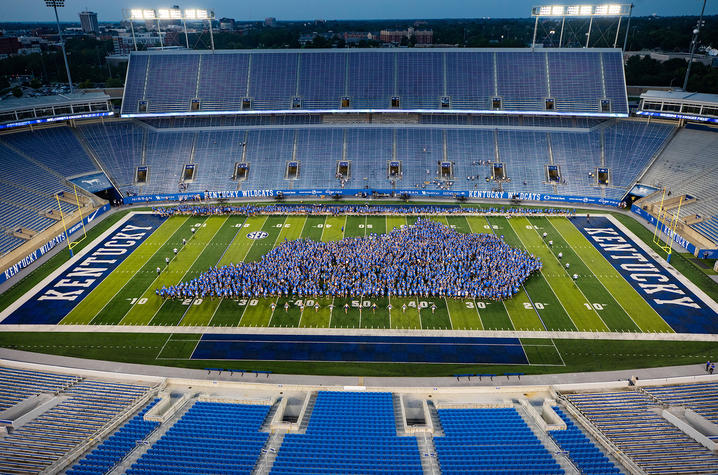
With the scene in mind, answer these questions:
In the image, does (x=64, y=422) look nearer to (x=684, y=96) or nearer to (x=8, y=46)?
(x=684, y=96)

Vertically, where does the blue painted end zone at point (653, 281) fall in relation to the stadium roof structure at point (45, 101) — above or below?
below

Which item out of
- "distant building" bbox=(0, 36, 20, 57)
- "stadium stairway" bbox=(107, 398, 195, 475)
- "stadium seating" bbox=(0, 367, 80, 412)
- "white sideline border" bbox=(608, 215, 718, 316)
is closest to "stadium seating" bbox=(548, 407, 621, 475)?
"stadium stairway" bbox=(107, 398, 195, 475)

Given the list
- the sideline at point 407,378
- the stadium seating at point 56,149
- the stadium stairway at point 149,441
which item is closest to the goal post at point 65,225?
the stadium seating at point 56,149

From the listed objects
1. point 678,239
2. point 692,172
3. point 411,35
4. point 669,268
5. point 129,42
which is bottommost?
point 669,268

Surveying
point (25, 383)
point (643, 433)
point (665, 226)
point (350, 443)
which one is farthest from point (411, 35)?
point (350, 443)

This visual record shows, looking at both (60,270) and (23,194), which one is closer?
(60,270)

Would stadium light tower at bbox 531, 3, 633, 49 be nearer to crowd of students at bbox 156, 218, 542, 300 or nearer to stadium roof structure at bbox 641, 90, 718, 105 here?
stadium roof structure at bbox 641, 90, 718, 105

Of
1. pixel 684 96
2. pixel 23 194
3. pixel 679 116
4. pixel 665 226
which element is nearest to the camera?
pixel 665 226

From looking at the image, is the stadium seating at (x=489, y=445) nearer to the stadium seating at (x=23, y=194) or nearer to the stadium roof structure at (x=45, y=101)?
the stadium seating at (x=23, y=194)
